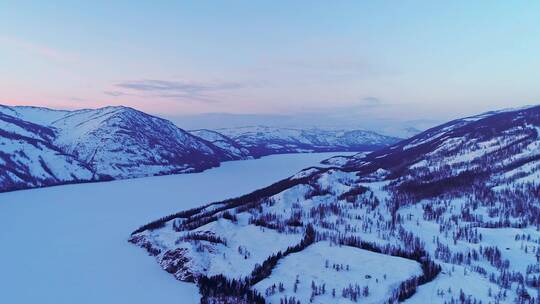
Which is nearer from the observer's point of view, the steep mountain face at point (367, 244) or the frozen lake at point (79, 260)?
the steep mountain face at point (367, 244)

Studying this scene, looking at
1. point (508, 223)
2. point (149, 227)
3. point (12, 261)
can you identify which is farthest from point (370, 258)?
point (12, 261)

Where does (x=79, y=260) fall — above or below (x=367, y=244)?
below

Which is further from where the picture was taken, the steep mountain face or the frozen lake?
the frozen lake

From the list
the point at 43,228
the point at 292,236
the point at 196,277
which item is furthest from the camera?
the point at 43,228

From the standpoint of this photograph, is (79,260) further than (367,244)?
No

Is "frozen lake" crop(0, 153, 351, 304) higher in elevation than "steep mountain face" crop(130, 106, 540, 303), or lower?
lower

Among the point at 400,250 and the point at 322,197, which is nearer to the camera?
the point at 400,250

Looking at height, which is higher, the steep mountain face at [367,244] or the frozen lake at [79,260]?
the steep mountain face at [367,244]

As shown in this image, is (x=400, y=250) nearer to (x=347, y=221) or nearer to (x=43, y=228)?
(x=347, y=221)
